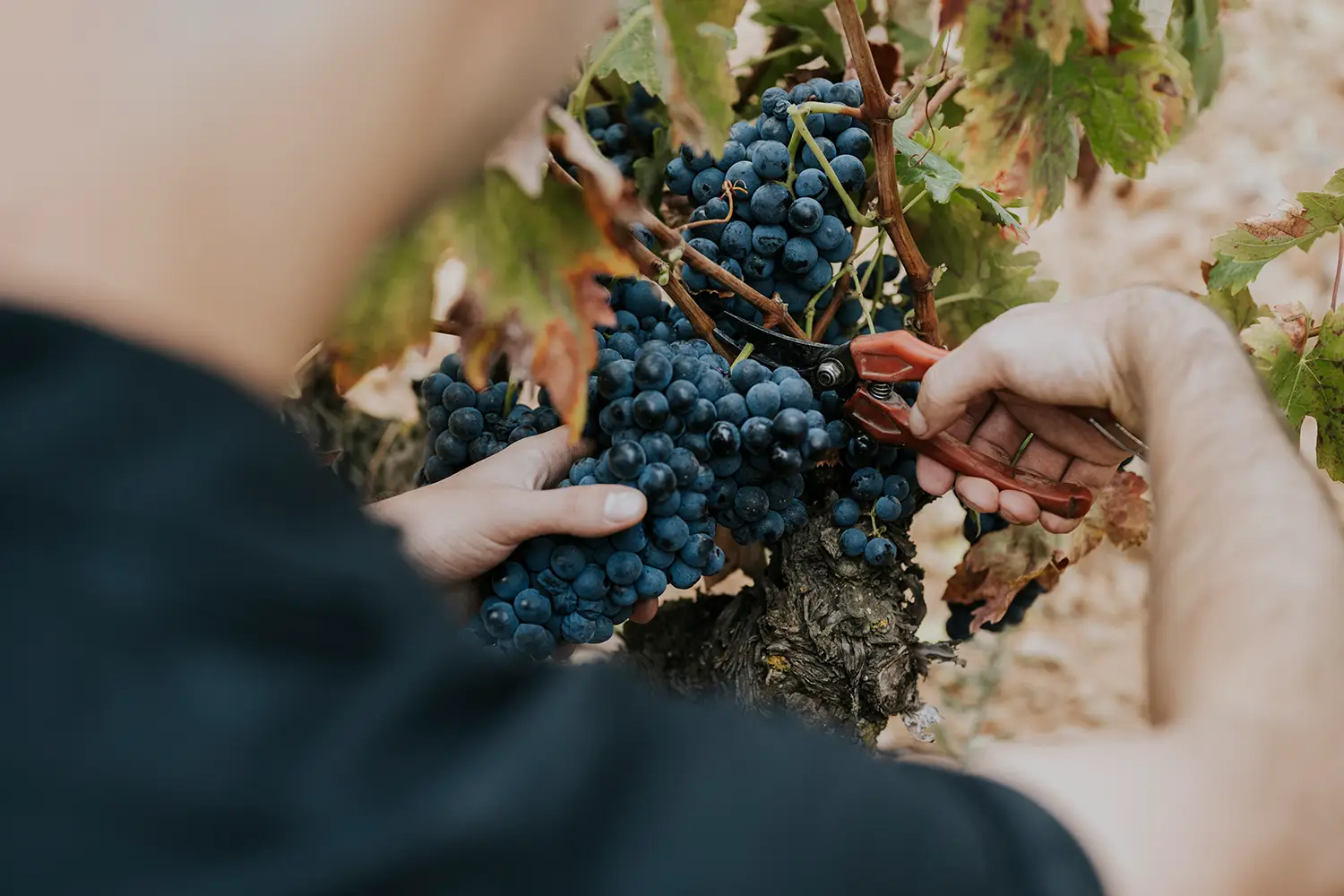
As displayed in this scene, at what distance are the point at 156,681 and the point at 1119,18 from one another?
68 centimetres

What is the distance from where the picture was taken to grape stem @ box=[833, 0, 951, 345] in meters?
0.65

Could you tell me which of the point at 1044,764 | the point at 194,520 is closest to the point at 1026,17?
the point at 1044,764

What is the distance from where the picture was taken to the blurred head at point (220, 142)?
271 mm

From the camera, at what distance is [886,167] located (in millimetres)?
705

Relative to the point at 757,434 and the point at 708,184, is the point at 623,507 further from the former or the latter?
the point at 708,184

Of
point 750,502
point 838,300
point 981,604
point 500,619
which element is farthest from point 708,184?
point 981,604

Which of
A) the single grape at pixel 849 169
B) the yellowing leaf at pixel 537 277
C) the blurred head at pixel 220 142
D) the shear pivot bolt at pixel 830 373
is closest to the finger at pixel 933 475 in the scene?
the shear pivot bolt at pixel 830 373

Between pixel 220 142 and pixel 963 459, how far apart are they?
576 mm

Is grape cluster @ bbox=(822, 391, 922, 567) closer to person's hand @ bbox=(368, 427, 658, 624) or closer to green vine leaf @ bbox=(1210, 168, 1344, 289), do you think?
person's hand @ bbox=(368, 427, 658, 624)

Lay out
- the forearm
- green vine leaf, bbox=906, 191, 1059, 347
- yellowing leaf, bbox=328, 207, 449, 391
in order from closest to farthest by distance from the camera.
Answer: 1. the forearm
2. yellowing leaf, bbox=328, 207, 449, 391
3. green vine leaf, bbox=906, 191, 1059, 347

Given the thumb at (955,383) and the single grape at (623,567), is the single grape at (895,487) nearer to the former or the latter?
the thumb at (955,383)

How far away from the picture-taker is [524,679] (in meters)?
0.32

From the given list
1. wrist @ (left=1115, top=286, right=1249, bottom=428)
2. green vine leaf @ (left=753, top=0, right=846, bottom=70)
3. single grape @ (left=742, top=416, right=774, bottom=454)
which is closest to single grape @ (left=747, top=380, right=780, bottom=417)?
single grape @ (left=742, top=416, right=774, bottom=454)

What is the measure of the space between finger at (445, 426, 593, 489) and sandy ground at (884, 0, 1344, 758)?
1.47 meters
